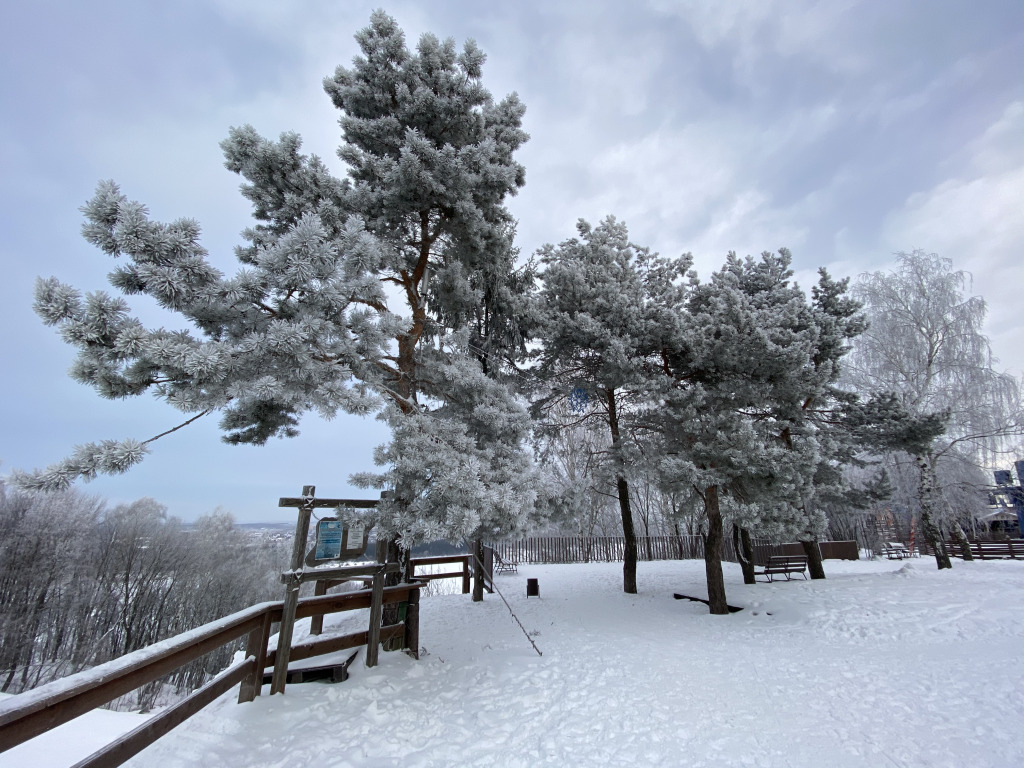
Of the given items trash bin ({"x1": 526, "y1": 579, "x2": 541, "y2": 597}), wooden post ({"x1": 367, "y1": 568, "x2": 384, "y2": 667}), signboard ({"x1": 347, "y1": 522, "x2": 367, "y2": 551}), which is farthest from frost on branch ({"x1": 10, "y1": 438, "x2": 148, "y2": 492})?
trash bin ({"x1": 526, "y1": 579, "x2": 541, "y2": 597})

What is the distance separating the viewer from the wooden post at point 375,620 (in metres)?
4.51

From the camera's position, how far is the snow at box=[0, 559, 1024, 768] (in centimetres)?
316

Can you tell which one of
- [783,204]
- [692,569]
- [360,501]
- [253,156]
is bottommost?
[692,569]

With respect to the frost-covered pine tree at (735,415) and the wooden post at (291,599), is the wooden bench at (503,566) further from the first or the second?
the wooden post at (291,599)

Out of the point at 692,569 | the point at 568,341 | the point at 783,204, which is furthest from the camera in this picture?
the point at 783,204

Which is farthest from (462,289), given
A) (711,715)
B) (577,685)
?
(711,715)

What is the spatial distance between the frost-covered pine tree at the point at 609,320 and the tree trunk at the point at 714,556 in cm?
161

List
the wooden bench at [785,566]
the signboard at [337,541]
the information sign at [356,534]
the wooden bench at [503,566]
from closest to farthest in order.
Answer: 1. the signboard at [337,541]
2. the information sign at [356,534]
3. the wooden bench at [785,566]
4. the wooden bench at [503,566]

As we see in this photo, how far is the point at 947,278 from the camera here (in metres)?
13.3

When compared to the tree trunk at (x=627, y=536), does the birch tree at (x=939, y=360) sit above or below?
above

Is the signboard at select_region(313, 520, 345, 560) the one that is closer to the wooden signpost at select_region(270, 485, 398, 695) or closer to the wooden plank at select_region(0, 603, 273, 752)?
the wooden signpost at select_region(270, 485, 398, 695)

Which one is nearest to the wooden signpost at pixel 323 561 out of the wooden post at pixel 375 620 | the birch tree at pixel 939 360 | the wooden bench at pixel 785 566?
the wooden post at pixel 375 620

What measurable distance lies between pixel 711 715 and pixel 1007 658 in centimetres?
406

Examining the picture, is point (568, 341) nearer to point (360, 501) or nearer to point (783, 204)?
point (360, 501)
